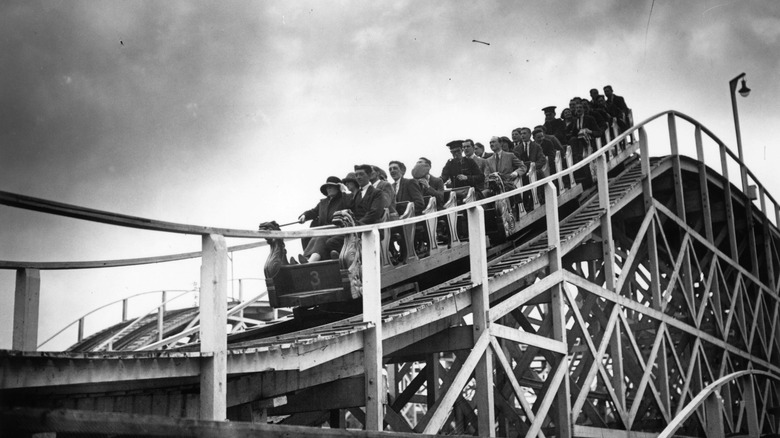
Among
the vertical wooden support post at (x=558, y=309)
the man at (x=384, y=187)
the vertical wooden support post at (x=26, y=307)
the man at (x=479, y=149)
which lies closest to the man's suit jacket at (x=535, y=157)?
the man at (x=479, y=149)

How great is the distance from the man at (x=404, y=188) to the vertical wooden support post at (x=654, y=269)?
4.35 meters

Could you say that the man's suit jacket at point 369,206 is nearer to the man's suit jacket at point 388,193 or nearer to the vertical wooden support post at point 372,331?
the man's suit jacket at point 388,193

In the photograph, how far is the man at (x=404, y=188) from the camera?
11.1m

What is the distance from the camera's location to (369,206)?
33.5 feet

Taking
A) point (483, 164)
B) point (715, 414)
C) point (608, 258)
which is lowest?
point (715, 414)

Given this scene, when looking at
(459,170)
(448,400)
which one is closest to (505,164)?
(459,170)

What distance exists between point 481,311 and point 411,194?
278 centimetres

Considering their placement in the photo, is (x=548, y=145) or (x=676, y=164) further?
(x=676, y=164)

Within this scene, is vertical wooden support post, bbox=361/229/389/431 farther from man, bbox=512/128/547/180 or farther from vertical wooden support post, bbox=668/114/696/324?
vertical wooden support post, bbox=668/114/696/324

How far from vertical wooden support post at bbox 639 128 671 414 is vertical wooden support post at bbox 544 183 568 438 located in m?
3.12

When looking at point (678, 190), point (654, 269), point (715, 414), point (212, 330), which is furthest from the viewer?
point (678, 190)

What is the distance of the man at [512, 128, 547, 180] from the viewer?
13969 mm

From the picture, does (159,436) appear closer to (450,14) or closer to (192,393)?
(192,393)

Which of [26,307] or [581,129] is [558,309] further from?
[26,307]
